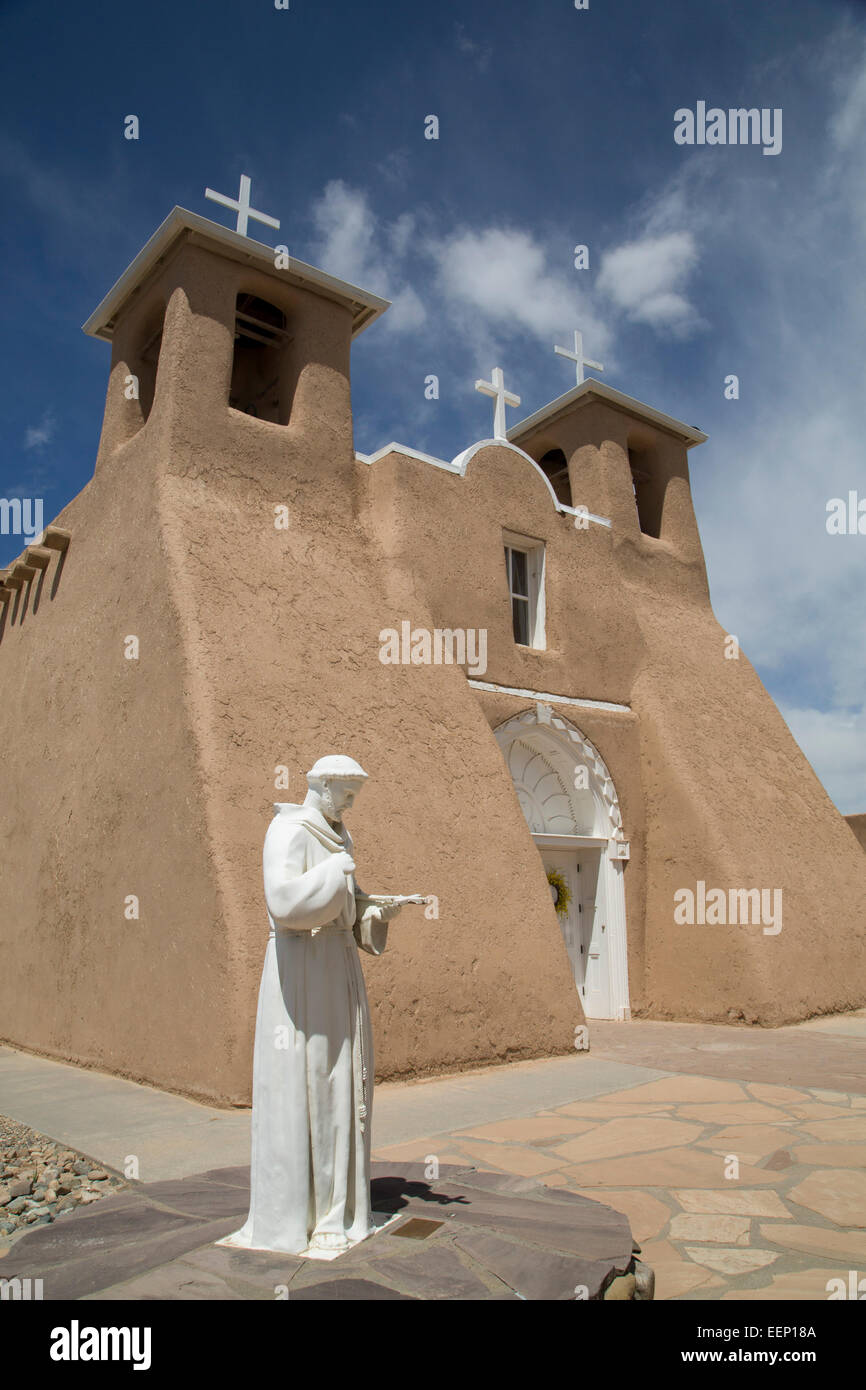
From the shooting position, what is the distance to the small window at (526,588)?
444 inches

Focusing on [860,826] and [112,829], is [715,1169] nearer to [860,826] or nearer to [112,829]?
[112,829]

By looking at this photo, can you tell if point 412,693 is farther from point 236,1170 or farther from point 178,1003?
point 236,1170

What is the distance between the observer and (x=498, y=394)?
39.2 ft

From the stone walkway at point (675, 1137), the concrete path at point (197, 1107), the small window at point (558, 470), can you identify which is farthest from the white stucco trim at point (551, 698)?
the small window at point (558, 470)

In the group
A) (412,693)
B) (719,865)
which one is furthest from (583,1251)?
(719,865)

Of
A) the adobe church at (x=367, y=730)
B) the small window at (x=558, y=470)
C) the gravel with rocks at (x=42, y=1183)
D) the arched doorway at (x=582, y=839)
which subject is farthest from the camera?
the small window at (x=558, y=470)

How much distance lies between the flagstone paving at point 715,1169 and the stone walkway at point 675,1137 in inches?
0.4

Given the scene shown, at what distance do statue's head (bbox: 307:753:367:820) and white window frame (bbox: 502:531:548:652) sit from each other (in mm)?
7662

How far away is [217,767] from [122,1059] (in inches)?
99.2

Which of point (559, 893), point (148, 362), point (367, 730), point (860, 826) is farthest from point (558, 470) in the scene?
point (367, 730)

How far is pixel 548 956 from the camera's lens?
818 centimetres

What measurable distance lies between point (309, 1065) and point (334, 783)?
3.36 ft

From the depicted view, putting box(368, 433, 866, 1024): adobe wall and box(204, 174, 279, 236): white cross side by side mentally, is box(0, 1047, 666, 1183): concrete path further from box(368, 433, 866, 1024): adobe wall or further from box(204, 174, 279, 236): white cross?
box(204, 174, 279, 236): white cross

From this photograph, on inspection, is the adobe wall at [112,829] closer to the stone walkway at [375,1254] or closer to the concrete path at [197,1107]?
the concrete path at [197,1107]
